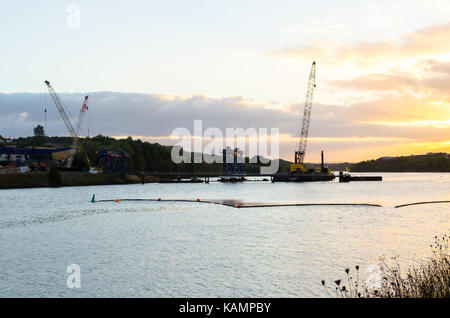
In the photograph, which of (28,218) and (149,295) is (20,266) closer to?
(149,295)

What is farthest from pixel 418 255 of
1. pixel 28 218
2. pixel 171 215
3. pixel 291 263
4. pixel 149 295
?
pixel 28 218

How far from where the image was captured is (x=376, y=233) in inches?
2085

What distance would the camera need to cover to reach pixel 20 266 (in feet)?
117

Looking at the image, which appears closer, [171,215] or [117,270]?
[117,270]

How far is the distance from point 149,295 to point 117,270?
26.2 ft
